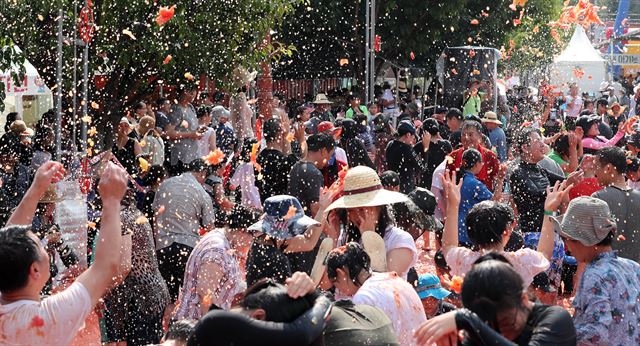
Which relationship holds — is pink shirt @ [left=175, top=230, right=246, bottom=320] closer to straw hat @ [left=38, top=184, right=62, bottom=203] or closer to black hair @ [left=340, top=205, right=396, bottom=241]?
black hair @ [left=340, top=205, right=396, bottom=241]

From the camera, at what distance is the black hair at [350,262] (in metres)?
4.70

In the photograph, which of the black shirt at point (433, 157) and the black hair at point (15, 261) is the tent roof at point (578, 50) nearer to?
the black shirt at point (433, 157)

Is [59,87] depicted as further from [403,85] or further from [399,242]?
[403,85]

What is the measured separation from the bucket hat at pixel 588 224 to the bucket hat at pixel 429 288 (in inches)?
51.9

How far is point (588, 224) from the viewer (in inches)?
194

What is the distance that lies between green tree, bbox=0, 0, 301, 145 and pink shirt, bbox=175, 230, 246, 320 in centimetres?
660

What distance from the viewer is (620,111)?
705 inches

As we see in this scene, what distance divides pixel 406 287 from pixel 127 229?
2.63 metres

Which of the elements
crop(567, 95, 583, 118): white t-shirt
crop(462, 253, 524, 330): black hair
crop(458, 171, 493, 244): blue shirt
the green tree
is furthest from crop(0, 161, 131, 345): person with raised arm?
crop(567, 95, 583, 118): white t-shirt

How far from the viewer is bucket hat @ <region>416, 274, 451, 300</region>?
6156mm

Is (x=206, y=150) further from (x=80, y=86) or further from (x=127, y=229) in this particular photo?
(x=127, y=229)

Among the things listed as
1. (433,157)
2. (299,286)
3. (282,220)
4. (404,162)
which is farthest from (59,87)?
(299,286)

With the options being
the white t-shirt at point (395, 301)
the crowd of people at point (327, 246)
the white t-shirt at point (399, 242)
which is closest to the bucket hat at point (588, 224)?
the crowd of people at point (327, 246)

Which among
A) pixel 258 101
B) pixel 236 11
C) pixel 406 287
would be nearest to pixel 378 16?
pixel 258 101
